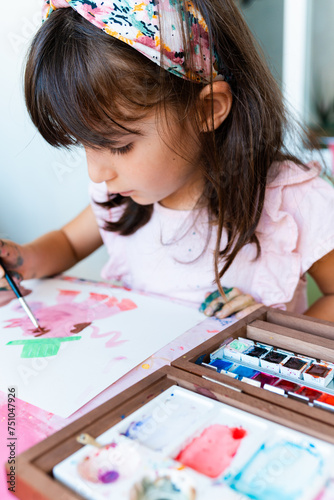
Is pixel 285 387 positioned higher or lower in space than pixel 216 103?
lower

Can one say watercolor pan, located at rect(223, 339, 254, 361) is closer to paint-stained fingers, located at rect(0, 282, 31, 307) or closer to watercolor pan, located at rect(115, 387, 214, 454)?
watercolor pan, located at rect(115, 387, 214, 454)

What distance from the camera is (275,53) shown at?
1888mm

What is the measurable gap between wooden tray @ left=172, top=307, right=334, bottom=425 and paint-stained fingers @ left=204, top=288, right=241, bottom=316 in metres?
0.12

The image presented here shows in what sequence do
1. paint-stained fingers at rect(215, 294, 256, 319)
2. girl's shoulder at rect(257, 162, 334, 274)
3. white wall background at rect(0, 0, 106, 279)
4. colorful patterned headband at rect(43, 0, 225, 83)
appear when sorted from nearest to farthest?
1. colorful patterned headband at rect(43, 0, 225, 83)
2. paint-stained fingers at rect(215, 294, 256, 319)
3. girl's shoulder at rect(257, 162, 334, 274)
4. white wall background at rect(0, 0, 106, 279)

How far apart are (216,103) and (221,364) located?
15.4 inches

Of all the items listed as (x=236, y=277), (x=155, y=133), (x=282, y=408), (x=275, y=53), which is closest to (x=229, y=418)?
(x=282, y=408)

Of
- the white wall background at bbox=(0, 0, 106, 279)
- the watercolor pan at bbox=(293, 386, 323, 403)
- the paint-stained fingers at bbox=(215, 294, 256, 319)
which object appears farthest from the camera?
the white wall background at bbox=(0, 0, 106, 279)

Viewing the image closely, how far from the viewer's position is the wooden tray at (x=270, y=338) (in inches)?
14.4

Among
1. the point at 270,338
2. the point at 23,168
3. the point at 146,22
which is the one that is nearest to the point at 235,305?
the point at 270,338

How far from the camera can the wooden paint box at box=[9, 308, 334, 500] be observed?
274 mm

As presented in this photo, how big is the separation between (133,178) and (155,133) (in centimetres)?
7

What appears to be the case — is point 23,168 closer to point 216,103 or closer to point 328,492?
point 216,103

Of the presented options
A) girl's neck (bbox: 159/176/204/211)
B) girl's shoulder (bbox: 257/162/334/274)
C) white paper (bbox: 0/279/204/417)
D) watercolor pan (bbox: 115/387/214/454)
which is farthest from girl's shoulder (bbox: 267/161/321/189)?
watercolor pan (bbox: 115/387/214/454)

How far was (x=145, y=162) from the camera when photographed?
0.61m
